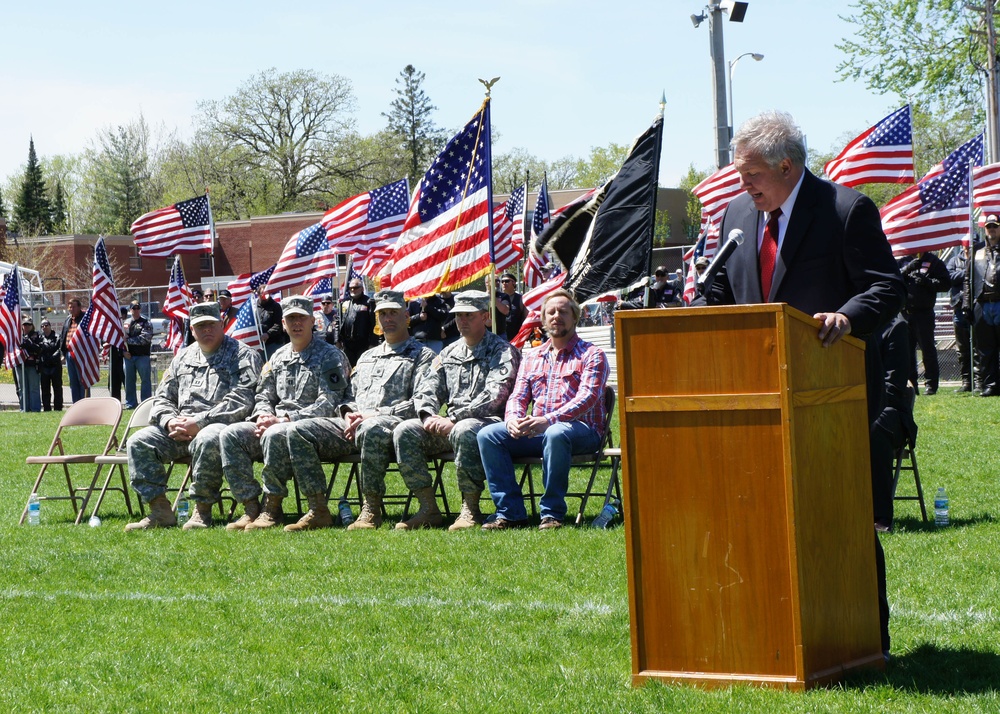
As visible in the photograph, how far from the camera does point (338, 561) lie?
305 inches

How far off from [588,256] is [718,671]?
231 inches

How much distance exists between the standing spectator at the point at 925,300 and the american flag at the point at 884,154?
1405mm

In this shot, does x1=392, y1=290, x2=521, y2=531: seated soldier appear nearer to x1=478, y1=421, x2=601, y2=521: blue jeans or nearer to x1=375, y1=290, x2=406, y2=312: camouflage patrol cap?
x1=478, y1=421, x2=601, y2=521: blue jeans

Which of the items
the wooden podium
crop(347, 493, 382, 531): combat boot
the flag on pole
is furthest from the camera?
the flag on pole

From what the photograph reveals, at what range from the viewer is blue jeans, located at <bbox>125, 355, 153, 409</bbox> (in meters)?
22.5

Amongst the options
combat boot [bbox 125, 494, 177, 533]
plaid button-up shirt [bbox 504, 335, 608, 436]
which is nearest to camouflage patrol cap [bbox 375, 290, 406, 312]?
plaid button-up shirt [bbox 504, 335, 608, 436]

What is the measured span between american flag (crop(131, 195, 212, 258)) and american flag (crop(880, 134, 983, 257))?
10861mm

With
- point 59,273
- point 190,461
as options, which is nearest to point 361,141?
point 59,273

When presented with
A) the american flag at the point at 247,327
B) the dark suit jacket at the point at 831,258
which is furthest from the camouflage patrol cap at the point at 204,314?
the american flag at the point at 247,327

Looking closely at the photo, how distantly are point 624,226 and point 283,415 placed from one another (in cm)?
308

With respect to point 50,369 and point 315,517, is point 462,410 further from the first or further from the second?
point 50,369

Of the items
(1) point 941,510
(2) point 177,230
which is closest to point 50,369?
(2) point 177,230

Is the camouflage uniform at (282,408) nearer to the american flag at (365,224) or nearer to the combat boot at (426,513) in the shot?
the combat boot at (426,513)

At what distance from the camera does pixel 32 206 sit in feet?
282
